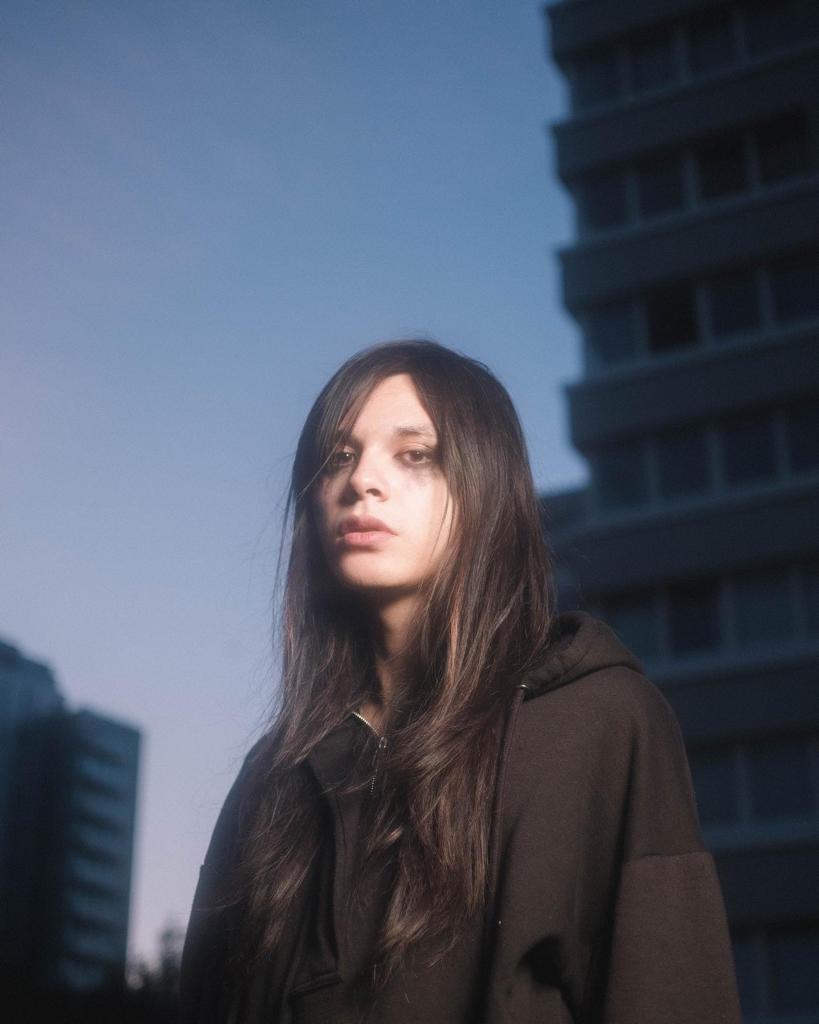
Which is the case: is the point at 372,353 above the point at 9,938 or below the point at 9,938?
above

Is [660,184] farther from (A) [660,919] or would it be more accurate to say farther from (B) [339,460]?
(A) [660,919]

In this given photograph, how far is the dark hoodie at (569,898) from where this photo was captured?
1.75 meters

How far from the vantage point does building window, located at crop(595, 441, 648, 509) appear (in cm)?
2055

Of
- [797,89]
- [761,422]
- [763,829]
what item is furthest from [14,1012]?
[797,89]

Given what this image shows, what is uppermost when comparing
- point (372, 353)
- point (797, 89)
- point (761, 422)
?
point (797, 89)

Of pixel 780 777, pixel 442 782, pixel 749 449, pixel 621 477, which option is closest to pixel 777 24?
pixel 749 449

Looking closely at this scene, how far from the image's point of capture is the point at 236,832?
7.54 ft

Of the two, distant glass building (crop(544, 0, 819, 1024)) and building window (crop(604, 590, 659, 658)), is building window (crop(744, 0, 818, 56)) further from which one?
building window (crop(604, 590, 659, 658))

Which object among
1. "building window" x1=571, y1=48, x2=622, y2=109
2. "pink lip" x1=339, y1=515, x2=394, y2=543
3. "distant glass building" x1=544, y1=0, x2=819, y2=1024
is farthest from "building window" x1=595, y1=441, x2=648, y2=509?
"pink lip" x1=339, y1=515, x2=394, y2=543

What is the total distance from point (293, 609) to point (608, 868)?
32.4 inches

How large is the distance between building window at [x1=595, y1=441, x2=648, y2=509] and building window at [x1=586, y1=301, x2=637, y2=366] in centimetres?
156

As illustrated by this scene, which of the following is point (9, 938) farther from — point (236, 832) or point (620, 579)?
point (620, 579)

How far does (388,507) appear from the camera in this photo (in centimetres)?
215

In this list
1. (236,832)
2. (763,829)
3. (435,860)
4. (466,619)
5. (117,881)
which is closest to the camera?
(435,860)
